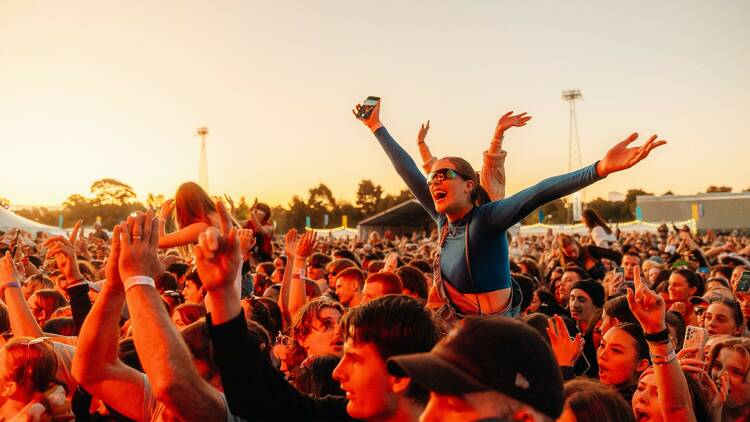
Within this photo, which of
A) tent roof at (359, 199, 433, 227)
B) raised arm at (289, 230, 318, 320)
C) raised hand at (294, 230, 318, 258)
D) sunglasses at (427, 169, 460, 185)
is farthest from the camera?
tent roof at (359, 199, 433, 227)

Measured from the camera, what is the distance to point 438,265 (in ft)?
11.9

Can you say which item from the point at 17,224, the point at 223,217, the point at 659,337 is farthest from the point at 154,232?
the point at 17,224

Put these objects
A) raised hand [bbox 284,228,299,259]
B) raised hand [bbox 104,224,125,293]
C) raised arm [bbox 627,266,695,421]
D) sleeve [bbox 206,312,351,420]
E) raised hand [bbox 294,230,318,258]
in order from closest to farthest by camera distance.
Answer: sleeve [bbox 206,312,351,420] < raised hand [bbox 104,224,125,293] < raised arm [bbox 627,266,695,421] < raised hand [bbox 294,230,318,258] < raised hand [bbox 284,228,299,259]

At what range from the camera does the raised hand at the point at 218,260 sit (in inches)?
71.5

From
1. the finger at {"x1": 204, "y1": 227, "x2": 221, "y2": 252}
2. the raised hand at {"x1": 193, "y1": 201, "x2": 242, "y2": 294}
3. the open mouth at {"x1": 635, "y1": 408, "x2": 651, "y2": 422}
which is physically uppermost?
the finger at {"x1": 204, "y1": 227, "x2": 221, "y2": 252}

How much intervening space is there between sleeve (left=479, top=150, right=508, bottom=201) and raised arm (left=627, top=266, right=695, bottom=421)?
129cm

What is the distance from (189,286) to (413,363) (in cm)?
445

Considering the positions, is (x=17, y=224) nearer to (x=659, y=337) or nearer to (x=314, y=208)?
(x=659, y=337)

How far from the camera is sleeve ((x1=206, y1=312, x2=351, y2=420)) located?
5.84 feet

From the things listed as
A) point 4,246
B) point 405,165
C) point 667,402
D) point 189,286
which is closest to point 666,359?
point 667,402

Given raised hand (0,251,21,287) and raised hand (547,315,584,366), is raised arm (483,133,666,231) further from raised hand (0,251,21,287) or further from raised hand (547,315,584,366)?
raised hand (0,251,21,287)

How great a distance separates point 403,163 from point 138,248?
2.15 m

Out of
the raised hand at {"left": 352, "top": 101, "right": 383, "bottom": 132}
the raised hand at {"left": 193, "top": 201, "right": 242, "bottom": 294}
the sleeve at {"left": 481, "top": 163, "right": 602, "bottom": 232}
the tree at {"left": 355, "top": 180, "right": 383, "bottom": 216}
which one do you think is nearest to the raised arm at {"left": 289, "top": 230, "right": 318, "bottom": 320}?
the raised hand at {"left": 352, "top": 101, "right": 383, "bottom": 132}

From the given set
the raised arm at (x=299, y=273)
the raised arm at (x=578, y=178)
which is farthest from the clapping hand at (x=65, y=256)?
the raised arm at (x=578, y=178)
